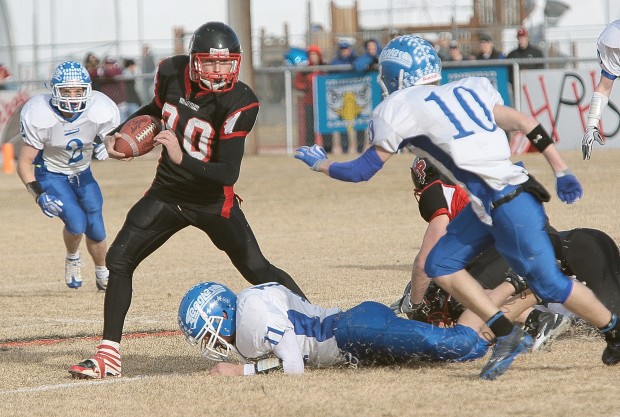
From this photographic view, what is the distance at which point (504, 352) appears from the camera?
208 inches

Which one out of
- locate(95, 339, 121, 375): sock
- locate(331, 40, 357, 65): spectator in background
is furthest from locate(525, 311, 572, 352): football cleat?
locate(331, 40, 357, 65): spectator in background

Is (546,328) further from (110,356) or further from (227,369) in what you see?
(110,356)

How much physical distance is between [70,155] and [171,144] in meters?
3.87

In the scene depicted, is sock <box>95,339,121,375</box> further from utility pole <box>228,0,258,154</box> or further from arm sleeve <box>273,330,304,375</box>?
utility pole <box>228,0,258,154</box>

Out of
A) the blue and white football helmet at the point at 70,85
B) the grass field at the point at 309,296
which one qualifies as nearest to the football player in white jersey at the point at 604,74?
the grass field at the point at 309,296

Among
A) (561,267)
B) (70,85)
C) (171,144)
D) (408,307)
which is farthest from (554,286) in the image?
(70,85)

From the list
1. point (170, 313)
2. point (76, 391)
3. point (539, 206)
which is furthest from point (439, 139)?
point (170, 313)

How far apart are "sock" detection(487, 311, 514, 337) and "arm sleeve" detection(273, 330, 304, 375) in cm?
93

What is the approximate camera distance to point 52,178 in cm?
957

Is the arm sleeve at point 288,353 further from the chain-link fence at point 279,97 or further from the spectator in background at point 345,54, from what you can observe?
the spectator in background at point 345,54

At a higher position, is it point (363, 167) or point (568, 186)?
point (363, 167)

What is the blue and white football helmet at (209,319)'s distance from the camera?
562cm

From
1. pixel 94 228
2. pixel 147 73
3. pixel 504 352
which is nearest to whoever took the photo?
pixel 504 352

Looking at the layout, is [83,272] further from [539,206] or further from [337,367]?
[539,206]
